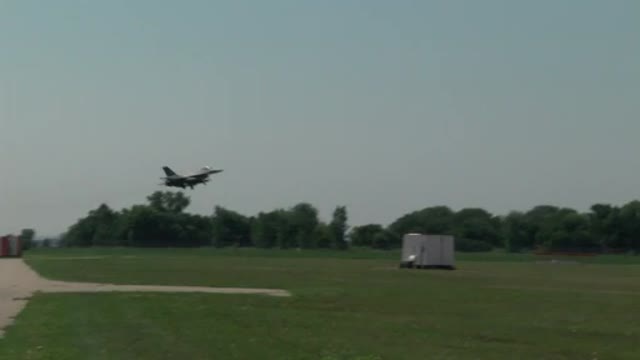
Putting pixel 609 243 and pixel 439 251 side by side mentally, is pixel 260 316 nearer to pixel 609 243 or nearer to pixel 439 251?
pixel 439 251

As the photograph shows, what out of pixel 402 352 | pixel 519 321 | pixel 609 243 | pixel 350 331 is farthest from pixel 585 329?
pixel 609 243

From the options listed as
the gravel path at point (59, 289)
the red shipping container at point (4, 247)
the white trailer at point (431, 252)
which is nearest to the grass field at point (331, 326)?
the gravel path at point (59, 289)

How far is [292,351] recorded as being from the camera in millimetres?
19641

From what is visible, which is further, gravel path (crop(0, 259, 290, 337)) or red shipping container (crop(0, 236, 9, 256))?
red shipping container (crop(0, 236, 9, 256))

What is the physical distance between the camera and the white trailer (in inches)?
3204

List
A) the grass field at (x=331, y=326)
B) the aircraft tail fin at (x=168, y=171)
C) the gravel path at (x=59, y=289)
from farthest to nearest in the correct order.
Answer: the aircraft tail fin at (x=168, y=171)
the gravel path at (x=59, y=289)
the grass field at (x=331, y=326)

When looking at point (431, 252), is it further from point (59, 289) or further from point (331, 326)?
point (331, 326)

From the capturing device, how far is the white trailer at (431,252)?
8138cm

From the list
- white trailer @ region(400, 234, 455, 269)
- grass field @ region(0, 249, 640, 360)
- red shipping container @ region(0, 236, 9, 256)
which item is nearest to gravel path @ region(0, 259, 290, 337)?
grass field @ region(0, 249, 640, 360)

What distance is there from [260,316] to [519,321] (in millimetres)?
6523

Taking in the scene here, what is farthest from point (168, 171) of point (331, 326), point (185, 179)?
point (331, 326)

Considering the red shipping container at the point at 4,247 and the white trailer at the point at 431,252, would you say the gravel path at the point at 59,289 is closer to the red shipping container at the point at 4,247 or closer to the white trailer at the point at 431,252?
the white trailer at the point at 431,252

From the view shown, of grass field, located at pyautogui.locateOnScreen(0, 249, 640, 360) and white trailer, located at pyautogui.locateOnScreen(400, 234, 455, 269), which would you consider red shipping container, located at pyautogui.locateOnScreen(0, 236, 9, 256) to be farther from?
grass field, located at pyautogui.locateOnScreen(0, 249, 640, 360)

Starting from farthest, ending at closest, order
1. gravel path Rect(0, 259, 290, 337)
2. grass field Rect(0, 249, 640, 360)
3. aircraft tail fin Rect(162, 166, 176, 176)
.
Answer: aircraft tail fin Rect(162, 166, 176, 176) < gravel path Rect(0, 259, 290, 337) < grass field Rect(0, 249, 640, 360)
